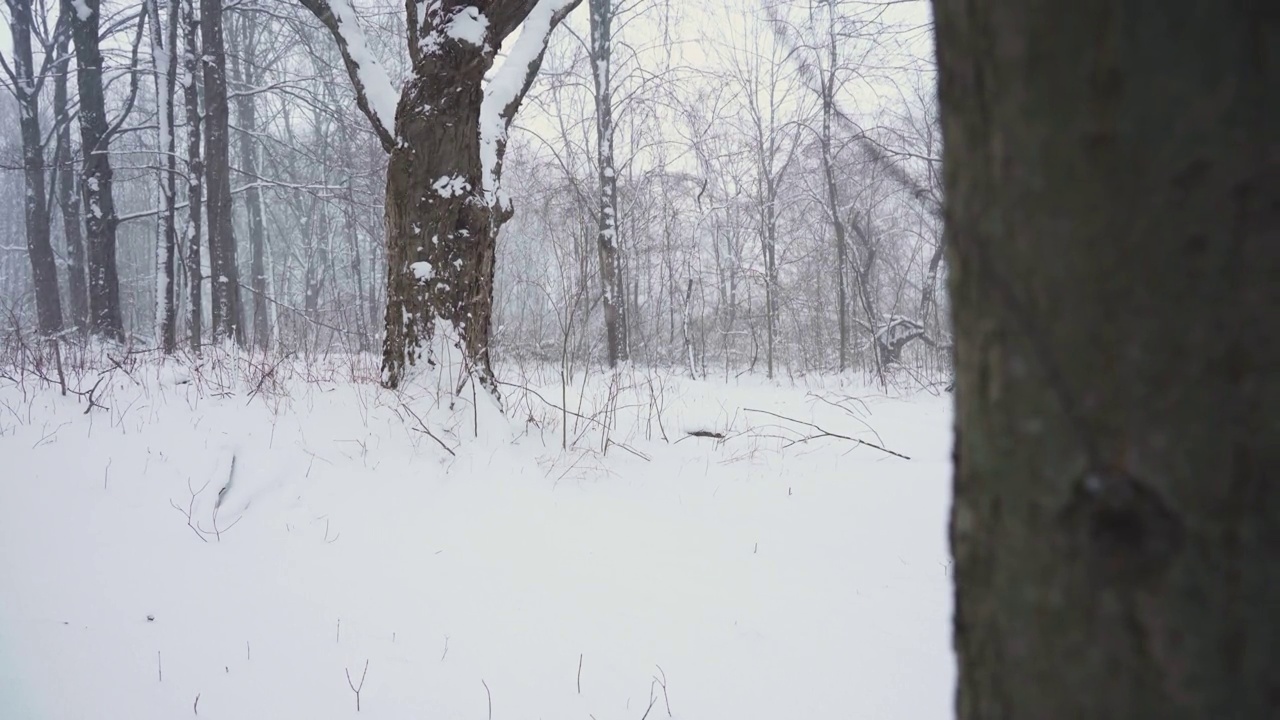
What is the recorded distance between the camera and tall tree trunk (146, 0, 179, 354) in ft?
25.9

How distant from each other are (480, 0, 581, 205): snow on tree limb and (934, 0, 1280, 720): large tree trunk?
347 cm

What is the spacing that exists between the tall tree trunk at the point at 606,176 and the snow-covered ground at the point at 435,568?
6.08m

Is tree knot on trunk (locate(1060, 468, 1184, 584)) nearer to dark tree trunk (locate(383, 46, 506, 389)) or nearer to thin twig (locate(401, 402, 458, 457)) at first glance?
thin twig (locate(401, 402, 458, 457))

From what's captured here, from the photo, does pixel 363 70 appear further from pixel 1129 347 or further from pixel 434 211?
pixel 1129 347

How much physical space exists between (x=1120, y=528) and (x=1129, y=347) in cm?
10

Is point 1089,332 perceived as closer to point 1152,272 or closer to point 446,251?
point 1152,272

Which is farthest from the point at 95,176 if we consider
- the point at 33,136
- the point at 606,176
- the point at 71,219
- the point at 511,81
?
the point at 511,81

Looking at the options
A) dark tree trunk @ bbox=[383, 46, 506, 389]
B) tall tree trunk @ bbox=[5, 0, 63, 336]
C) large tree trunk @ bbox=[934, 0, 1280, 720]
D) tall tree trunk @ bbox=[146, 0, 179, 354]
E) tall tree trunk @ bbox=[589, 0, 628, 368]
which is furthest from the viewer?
tall tree trunk @ bbox=[5, 0, 63, 336]

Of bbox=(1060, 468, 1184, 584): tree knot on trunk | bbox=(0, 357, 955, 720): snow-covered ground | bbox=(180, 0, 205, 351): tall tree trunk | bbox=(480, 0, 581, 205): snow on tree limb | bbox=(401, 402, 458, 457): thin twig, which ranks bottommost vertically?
bbox=(0, 357, 955, 720): snow-covered ground

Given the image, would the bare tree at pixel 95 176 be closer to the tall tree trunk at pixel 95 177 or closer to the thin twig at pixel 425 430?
the tall tree trunk at pixel 95 177

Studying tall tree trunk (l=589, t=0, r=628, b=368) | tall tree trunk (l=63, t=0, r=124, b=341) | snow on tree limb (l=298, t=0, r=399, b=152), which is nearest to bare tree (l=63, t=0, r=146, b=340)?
tall tree trunk (l=63, t=0, r=124, b=341)

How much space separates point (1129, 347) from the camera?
0.35 m

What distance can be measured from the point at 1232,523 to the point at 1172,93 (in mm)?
222

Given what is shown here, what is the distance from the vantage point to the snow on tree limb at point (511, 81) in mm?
3664
